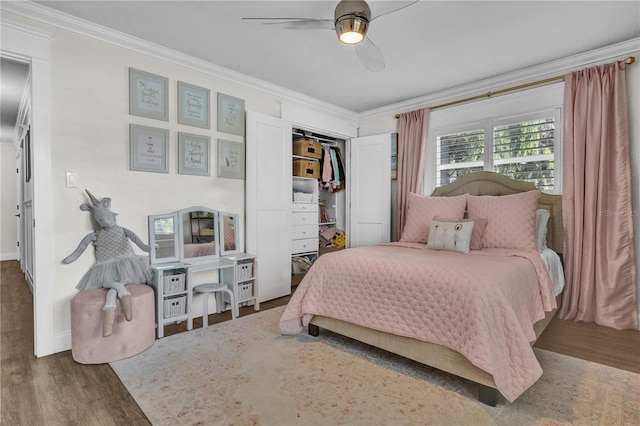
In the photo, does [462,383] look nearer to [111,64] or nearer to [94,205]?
[94,205]

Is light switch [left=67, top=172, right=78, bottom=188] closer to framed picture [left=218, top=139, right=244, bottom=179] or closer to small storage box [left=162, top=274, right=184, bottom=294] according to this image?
small storage box [left=162, top=274, right=184, bottom=294]

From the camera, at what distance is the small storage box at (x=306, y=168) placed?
4.46 m

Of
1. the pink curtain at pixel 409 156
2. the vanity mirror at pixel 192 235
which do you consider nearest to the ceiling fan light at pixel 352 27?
the vanity mirror at pixel 192 235

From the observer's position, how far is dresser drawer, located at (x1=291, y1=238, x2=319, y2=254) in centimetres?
436

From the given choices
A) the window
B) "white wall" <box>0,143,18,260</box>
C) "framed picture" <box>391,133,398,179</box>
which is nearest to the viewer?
the window

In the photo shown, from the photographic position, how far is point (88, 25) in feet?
8.32

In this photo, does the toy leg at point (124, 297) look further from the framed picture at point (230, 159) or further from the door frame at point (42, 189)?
the framed picture at point (230, 159)

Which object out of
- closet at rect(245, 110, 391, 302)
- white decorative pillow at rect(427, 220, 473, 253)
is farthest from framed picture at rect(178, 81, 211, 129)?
white decorative pillow at rect(427, 220, 473, 253)

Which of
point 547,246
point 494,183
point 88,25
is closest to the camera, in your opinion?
point 88,25

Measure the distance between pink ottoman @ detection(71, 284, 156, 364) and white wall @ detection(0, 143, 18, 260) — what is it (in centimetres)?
626

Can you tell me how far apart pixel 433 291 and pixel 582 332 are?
1826 millimetres

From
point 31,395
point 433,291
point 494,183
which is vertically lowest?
point 31,395

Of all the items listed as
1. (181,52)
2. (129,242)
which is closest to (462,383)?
(129,242)

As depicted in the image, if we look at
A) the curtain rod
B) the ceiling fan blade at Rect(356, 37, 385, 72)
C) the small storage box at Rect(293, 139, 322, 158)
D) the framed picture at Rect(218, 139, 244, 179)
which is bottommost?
the framed picture at Rect(218, 139, 244, 179)
